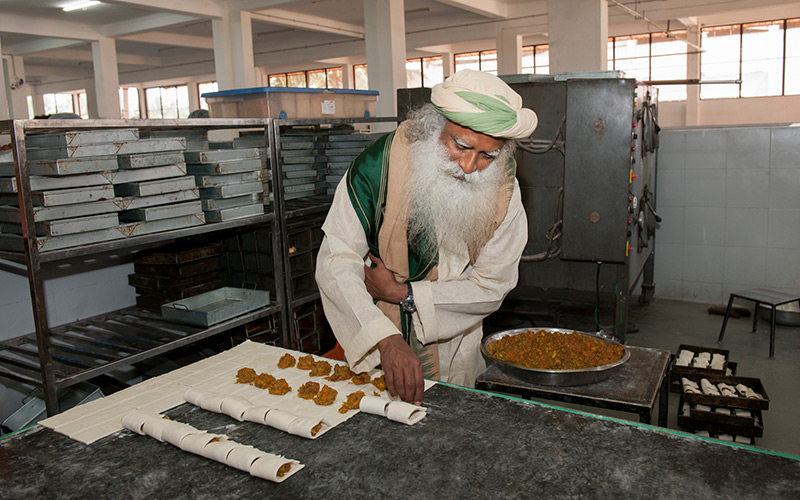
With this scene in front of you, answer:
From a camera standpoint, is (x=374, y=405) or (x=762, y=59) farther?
(x=762, y=59)

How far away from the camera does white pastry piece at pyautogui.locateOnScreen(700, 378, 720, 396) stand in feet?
11.3

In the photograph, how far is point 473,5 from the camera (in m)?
9.58

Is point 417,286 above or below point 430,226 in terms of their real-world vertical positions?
below

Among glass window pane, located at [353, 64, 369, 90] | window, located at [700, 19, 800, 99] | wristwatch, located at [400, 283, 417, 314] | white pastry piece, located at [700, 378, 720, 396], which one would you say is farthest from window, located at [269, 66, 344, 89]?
wristwatch, located at [400, 283, 417, 314]

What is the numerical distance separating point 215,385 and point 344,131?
3.01 meters

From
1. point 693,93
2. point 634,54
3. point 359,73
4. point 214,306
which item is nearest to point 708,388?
point 214,306

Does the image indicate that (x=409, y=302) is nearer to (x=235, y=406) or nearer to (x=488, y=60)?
(x=235, y=406)

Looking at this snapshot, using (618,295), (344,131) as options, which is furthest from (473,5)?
(618,295)

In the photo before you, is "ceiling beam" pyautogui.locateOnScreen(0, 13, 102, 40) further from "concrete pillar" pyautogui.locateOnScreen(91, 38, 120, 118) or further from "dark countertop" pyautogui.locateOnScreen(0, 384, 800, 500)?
"dark countertop" pyautogui.locateOnScreen(0, 384, 800, 500)

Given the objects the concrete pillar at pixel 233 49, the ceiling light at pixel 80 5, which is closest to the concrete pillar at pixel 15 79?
the ceiling light at pixel 80 5

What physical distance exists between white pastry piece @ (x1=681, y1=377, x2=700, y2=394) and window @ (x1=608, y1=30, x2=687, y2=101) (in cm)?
1278

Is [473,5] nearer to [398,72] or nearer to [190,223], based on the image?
[398,72]

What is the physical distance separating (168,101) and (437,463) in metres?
21.1

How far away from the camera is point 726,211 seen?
5.88 m
